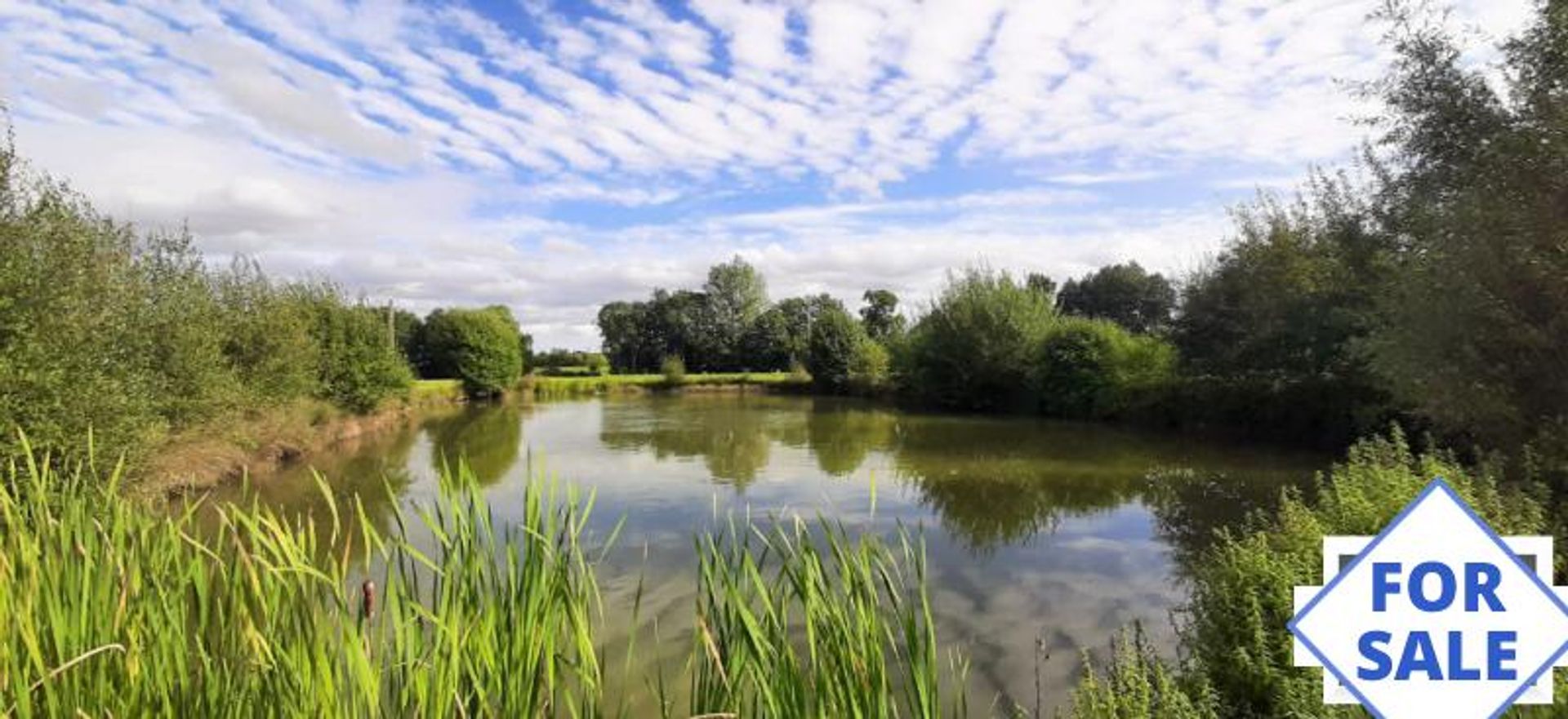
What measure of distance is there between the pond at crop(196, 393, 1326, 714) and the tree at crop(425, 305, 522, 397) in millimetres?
16103

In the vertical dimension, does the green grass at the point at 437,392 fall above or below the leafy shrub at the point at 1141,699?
above

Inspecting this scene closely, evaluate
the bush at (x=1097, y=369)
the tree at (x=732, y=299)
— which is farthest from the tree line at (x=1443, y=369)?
the tree at (x=732, y=299)

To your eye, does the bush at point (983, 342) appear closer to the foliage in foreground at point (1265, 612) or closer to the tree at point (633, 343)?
the foliage in foreground at point (1265, 612)

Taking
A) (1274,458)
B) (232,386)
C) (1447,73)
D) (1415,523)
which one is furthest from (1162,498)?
(232,386)

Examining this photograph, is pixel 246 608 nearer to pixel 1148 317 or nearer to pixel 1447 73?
pixel 1447 73

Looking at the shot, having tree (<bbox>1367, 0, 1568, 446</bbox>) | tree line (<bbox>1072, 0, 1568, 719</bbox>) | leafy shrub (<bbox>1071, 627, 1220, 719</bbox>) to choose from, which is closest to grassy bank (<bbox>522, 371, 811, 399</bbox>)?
tree line (<bbox>1072, 0, 1568, 719</bbox>)

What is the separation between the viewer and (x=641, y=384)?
5059 centimetres

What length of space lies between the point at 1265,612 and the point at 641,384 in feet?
156

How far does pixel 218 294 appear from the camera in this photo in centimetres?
1911

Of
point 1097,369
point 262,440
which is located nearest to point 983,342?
point 1097,369

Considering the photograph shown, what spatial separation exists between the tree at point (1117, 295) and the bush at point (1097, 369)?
1040 inches

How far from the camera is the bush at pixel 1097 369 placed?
80.9ft

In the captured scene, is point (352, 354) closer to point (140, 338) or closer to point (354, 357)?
point (354, 357)

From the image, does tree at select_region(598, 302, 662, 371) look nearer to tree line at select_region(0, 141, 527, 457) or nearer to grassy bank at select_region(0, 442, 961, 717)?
tree line at select_region(0, 141, 527, 457)
